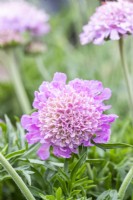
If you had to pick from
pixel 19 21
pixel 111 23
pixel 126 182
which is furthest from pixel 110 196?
pixel 19 21

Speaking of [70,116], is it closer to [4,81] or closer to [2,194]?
[2,194]

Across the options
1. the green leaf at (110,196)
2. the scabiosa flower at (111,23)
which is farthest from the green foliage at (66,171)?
the scabiosa flower at (111,23)

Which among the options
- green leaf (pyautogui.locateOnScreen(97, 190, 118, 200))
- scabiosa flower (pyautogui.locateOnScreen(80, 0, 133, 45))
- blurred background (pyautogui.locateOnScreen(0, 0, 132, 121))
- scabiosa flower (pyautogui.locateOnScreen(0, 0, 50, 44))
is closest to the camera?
green leaf (pyautogui.locateOnScreen(97, 190, 118, 200))

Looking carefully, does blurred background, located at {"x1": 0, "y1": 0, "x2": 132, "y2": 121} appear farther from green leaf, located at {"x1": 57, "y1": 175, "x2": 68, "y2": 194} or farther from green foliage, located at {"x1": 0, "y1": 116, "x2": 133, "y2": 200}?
green leaf, located at {"x1": 57, "y1": 175, "x2": 68, "y2": 194}

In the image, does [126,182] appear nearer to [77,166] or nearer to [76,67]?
[77,166]

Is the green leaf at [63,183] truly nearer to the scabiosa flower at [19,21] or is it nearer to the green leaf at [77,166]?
the green leaf at [77,166]

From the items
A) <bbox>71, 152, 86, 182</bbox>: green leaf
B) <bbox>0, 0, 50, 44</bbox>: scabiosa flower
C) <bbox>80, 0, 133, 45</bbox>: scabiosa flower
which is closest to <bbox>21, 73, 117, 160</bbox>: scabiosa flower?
<bbox>71, 152, 86, 182</bbox>: green leaf
